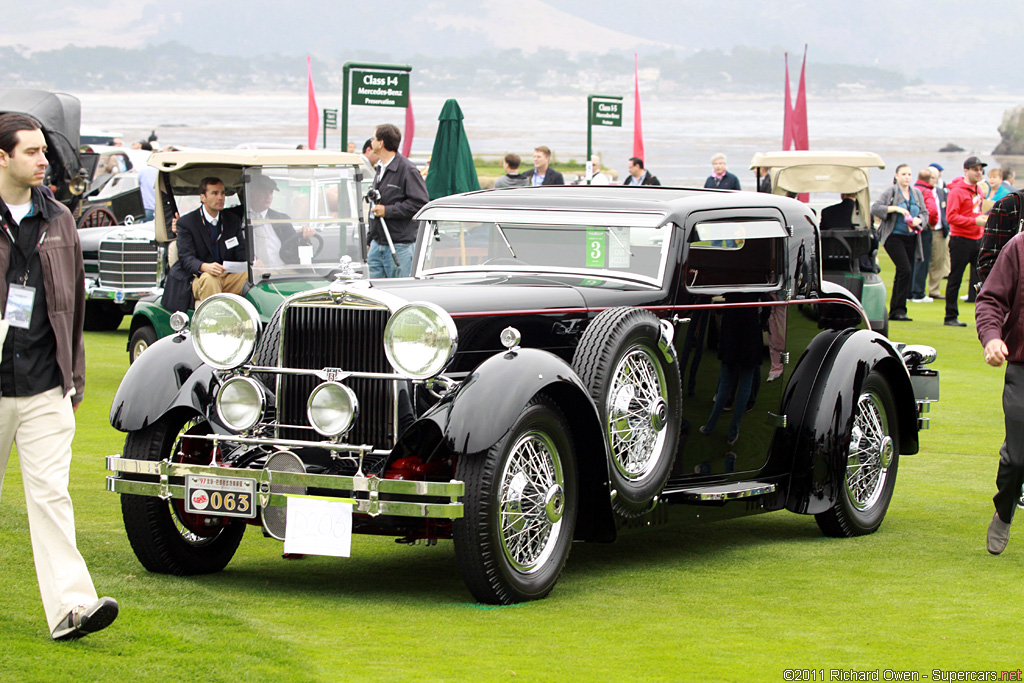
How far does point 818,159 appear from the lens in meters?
16.2

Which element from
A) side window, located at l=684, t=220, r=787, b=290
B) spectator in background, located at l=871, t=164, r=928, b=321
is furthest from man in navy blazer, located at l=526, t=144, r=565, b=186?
side window, located at l=684, t=220, r=787, b=290

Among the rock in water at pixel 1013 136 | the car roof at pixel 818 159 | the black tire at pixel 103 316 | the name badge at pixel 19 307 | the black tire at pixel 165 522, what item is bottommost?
the black tire at pixel 103 316

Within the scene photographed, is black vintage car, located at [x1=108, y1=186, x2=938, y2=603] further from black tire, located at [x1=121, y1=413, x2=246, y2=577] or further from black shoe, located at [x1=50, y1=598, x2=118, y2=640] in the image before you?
black shoe, located at [x1=50, y1=598, x2=118, y2=640]

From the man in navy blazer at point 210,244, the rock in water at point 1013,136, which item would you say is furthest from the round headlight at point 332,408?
the rock in water at point 1013,136

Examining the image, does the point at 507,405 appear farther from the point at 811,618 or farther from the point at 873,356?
the point at 873,356

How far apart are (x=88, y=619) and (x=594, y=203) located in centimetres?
330

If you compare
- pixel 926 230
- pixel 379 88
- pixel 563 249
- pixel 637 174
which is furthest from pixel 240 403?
pixel 926 230

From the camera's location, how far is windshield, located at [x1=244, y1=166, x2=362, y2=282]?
11.7 m

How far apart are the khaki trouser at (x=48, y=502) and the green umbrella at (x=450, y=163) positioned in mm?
10069

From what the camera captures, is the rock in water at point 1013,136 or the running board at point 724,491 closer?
the running board at point 724,491

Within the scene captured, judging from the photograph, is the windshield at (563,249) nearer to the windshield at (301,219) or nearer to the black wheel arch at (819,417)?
the black wheel arch at (819,417)

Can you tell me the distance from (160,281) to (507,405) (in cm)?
982

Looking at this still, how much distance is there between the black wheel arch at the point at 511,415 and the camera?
17.6 ft

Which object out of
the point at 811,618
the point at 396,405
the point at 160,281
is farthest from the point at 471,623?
the point at 160,281
